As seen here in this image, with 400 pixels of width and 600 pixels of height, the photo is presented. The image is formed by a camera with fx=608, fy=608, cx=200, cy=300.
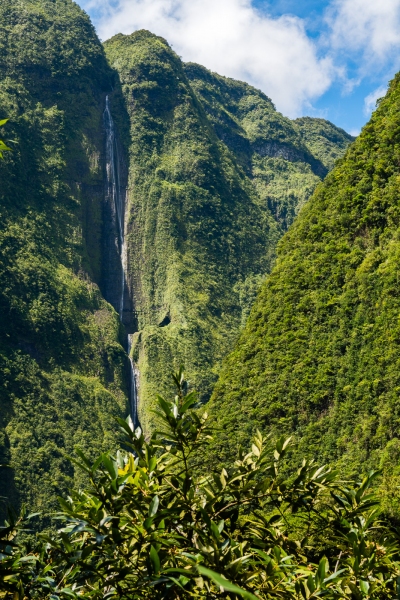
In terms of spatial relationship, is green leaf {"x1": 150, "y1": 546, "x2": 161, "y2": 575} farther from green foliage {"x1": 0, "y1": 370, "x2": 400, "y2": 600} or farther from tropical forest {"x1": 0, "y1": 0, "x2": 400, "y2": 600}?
tropical forest {"x1": 0, "y1": 0, "x2": 400, "y2": 600}

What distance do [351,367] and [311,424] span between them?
9.26 ft

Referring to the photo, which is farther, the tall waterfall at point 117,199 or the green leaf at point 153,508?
the tall waterfall at point 117,199

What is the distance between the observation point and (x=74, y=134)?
59.5 metres

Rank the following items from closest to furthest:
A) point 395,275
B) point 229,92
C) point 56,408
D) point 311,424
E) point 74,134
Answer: point 395,275 < point 311,424 < point 56,408 < point 74,134 < point 229,92

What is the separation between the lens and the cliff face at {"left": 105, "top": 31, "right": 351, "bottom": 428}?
173 ft

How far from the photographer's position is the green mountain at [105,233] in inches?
1666

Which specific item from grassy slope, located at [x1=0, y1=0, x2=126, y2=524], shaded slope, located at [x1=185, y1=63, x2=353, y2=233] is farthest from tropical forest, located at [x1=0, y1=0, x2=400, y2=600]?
shaded slope, located at [x1=185, y1=63, x2=353, y2=233]

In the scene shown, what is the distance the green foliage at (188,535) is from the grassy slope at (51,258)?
Result: 3357 centimetres

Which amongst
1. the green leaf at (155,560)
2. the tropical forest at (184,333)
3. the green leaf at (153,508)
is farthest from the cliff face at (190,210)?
the green leaf at (155,560)

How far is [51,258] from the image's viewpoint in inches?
2004

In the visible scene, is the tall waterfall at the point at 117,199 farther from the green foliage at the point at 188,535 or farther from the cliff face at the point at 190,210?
the green foliage at the point at 188,535

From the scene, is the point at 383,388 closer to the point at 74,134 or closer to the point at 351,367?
the point at 351,367

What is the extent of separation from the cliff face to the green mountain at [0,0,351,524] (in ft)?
0.57

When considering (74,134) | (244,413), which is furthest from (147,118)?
(244,413)
